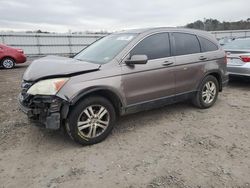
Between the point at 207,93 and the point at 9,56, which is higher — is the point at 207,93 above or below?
below

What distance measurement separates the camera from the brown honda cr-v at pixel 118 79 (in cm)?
395

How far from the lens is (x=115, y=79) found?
172 inches

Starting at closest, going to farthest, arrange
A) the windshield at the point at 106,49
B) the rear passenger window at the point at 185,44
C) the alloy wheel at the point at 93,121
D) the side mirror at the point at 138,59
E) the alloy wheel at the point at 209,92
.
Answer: the alloy wheel at the point at 93,121 → the side mirror at the point at 138,59 → the windshield at the point at 106,49 → the rear passenger window at the point at 185,44 → the alloy wheel at the point at 209,92

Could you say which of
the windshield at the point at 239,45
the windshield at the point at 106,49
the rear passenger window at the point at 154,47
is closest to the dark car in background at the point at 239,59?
the windshield at the point at 239,45

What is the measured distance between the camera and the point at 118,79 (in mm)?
4402

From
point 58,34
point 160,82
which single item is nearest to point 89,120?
point 160,82

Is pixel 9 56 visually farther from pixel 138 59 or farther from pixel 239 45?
pixel 138 59

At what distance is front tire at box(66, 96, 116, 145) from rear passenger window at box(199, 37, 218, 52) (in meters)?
2.69

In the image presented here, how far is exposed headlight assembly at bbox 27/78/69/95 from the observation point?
3.87 m

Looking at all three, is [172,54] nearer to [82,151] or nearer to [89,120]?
[89,120]

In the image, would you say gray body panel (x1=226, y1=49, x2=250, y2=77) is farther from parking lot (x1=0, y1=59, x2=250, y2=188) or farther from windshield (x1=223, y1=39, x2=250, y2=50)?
parking lot (x1=0, y1=59, x2=250, y2=188)

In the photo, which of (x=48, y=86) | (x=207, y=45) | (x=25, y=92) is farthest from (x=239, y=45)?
(x=25, y=92)

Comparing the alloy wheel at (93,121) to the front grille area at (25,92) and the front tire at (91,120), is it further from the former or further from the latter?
the front grille area at (25,92)

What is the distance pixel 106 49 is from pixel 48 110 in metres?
1.68
